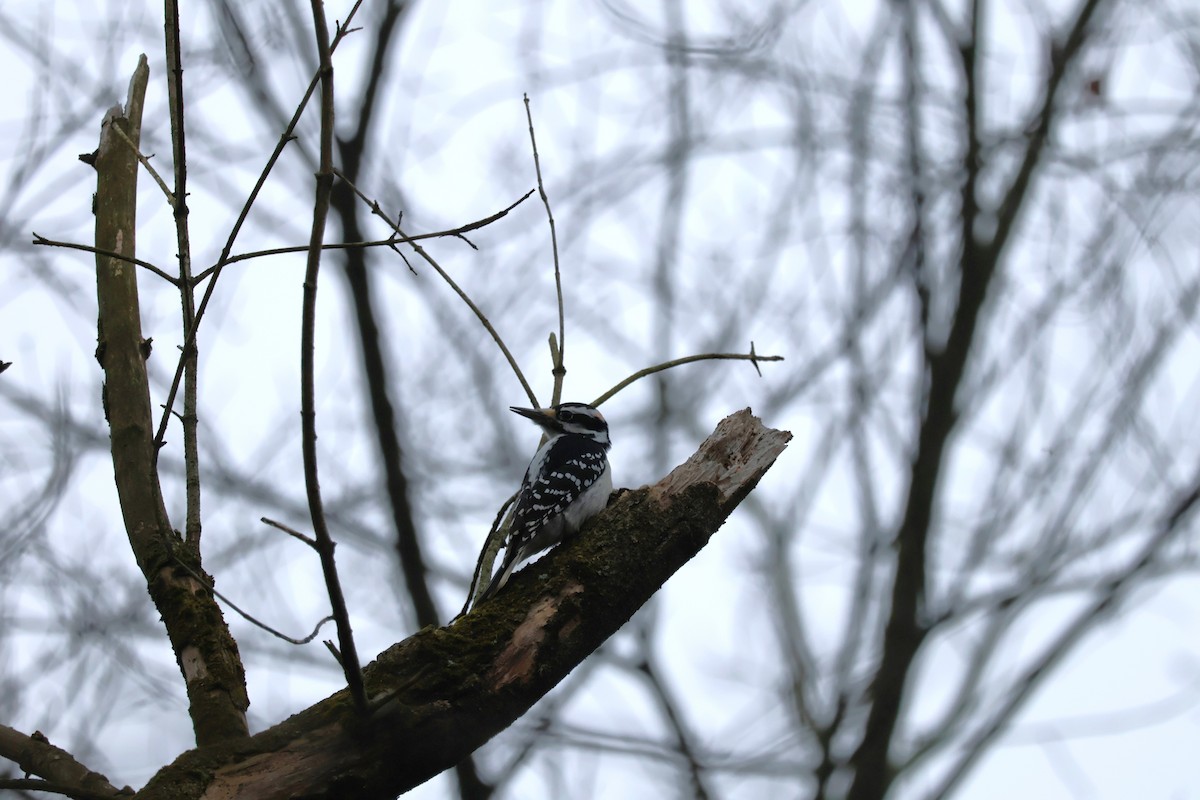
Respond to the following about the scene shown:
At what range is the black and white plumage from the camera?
4.61 metres

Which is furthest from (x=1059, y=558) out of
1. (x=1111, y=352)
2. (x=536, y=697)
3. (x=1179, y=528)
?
(x=536, y=697)

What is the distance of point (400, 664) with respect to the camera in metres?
3.13

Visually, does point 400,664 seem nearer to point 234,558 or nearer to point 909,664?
point 909,664

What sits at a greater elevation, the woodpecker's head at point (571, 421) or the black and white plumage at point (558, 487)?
the woodpecker's head at point (571, 421)

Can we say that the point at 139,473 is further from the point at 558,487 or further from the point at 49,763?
the point at 558,487

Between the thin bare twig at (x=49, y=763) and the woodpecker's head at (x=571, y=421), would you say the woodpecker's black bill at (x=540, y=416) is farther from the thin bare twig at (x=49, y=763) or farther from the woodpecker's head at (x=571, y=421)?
the thin bare twig at (x=49, y=763)

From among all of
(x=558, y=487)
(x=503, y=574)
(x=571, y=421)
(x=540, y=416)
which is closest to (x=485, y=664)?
(x=503, y=574)

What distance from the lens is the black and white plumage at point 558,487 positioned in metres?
4.61

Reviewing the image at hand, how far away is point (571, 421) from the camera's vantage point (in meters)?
5.76

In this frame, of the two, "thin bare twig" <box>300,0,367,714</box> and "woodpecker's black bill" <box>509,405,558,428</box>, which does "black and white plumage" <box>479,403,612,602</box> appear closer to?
"woodpecker's black bill" <box>509,405,558,428</box>

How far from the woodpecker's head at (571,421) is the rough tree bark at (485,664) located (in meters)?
1.39

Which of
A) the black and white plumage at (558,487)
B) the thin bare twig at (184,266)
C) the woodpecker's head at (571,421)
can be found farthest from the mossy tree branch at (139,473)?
the woodpecker's head at (571,421)

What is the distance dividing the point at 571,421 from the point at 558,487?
3.02 ft

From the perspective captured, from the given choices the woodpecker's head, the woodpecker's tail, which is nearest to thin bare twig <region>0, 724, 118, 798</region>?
the woodpecker's tail
